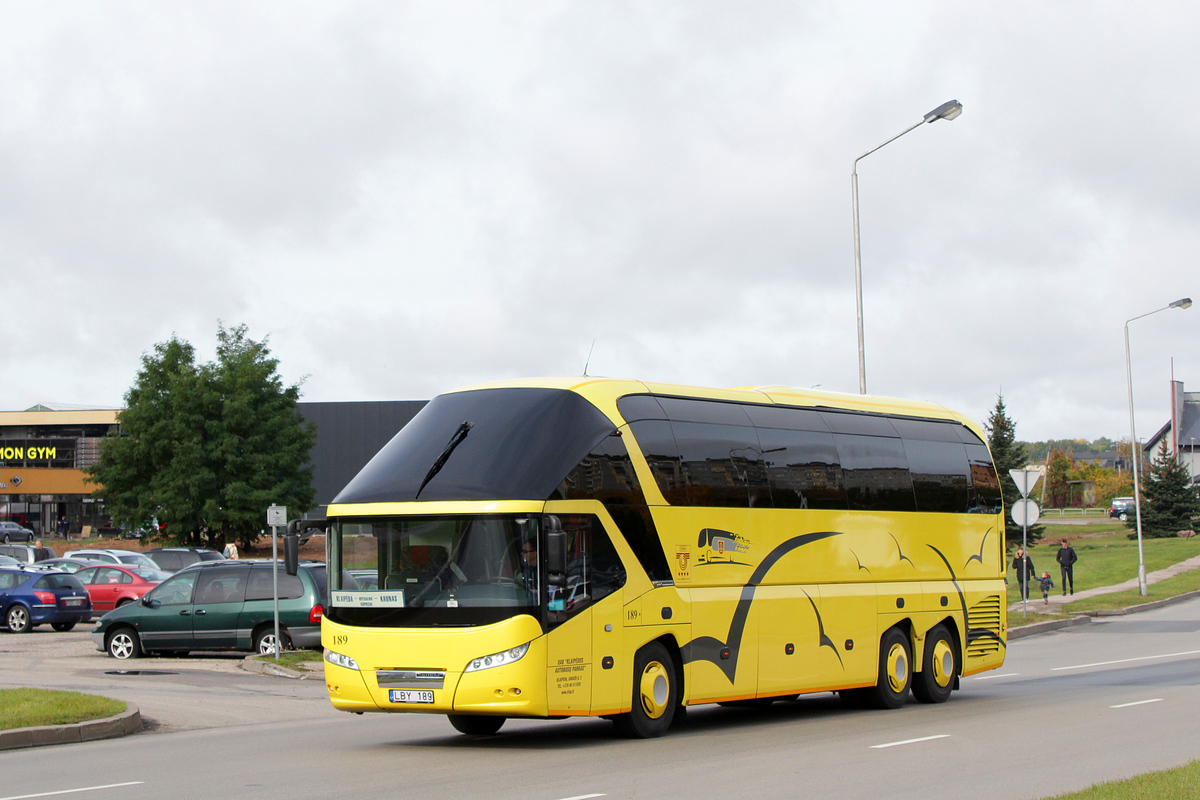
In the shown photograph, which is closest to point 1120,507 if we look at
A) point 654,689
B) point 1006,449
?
point 1006,449

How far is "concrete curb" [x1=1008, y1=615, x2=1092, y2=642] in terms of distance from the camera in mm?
29828

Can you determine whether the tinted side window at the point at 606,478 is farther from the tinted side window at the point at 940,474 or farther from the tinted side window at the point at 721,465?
the tinted side window at the point at 940,474

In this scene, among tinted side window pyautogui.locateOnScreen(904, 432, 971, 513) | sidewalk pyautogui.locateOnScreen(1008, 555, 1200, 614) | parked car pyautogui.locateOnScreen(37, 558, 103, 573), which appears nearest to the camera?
tinted side window pyautogui.locateOnScreen(904, 432, 971, 513)

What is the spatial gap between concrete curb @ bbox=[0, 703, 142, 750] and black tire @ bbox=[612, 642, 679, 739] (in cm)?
536

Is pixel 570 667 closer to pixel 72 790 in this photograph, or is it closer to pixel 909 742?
pixel 909 742

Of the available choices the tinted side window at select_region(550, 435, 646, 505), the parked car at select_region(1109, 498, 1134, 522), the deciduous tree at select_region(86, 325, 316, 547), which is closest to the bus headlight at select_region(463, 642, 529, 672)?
the tinted side window at select_region(550, 435, 646, 505)

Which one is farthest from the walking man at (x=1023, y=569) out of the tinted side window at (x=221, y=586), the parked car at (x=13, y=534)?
the parked car at (x=13, y=534)

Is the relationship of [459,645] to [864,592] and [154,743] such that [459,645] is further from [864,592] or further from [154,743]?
[864,592]

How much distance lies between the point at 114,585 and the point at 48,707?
1882cm

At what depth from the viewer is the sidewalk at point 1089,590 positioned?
120 ft

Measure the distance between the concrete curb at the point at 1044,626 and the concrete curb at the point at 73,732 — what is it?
68.0ft

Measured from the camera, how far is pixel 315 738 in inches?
539

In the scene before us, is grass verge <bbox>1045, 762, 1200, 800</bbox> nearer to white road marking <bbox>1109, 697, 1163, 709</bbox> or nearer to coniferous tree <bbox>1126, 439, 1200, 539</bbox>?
white road marking <bbox>1109, 697, 1163, 709</bbox>

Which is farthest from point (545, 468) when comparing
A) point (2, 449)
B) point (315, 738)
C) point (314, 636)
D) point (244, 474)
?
point (2, 449)
